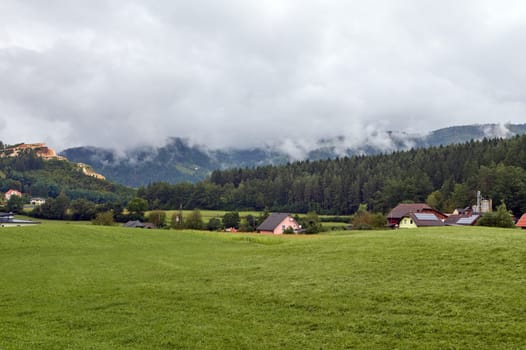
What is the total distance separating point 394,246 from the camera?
35.0 meters

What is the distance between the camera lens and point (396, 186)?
472 feet

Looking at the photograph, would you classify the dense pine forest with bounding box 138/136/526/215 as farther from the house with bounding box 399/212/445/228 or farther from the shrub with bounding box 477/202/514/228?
the shrub with bounding box 477/202/514/228

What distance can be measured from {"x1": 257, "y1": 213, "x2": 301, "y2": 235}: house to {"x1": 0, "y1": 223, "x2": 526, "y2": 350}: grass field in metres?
65.4

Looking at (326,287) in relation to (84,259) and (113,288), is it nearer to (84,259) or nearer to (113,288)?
(113,288)

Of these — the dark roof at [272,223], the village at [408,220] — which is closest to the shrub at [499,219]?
the village at [408,220]

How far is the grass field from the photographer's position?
1647cm

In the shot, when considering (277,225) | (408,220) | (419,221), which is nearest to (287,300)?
(419,221)

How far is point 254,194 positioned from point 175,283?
16899 centimetres

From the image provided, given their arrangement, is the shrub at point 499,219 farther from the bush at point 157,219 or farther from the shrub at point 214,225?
the bush at point 157,219

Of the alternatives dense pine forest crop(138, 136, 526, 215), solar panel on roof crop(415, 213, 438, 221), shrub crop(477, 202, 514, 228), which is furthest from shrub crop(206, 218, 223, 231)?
shrub crop(477, 202, 514, 228)

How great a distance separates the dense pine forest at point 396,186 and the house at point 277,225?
46387 millimetres

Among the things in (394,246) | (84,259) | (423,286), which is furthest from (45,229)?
(423,286)

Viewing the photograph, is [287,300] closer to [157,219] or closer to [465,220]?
[465,220]

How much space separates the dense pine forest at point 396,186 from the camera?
410ft
